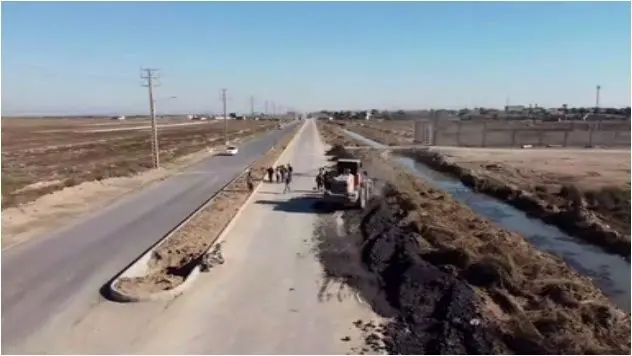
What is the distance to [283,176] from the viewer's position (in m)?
32.3

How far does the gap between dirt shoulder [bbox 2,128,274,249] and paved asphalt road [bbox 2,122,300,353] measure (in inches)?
32.4

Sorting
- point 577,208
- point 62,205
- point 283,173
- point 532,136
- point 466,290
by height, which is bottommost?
point 532,136

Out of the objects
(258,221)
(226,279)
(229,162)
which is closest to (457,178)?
(229,162)

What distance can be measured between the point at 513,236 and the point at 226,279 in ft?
39.6

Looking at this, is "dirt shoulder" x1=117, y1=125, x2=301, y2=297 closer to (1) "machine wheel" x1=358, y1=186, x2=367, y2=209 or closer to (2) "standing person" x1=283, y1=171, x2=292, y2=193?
(2) "standing person" x1=283, y1=171, x2=292, y2=193

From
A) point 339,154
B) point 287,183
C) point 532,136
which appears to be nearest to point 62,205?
point 287,183

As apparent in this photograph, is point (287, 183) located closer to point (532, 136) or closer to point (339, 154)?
point (339, 154)

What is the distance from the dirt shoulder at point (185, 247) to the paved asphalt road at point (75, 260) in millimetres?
658

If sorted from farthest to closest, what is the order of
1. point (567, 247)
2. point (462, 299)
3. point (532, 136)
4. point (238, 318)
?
point (532, 136) → point (567, 247) → point (462, 299) → point (238, 318)

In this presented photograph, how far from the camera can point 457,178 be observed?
141 ft

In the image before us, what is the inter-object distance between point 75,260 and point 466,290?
1058 centimetres

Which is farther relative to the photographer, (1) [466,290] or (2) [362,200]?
(2) [362,200]

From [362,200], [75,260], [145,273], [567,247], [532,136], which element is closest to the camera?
[145,273]

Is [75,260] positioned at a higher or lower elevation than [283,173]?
lower
